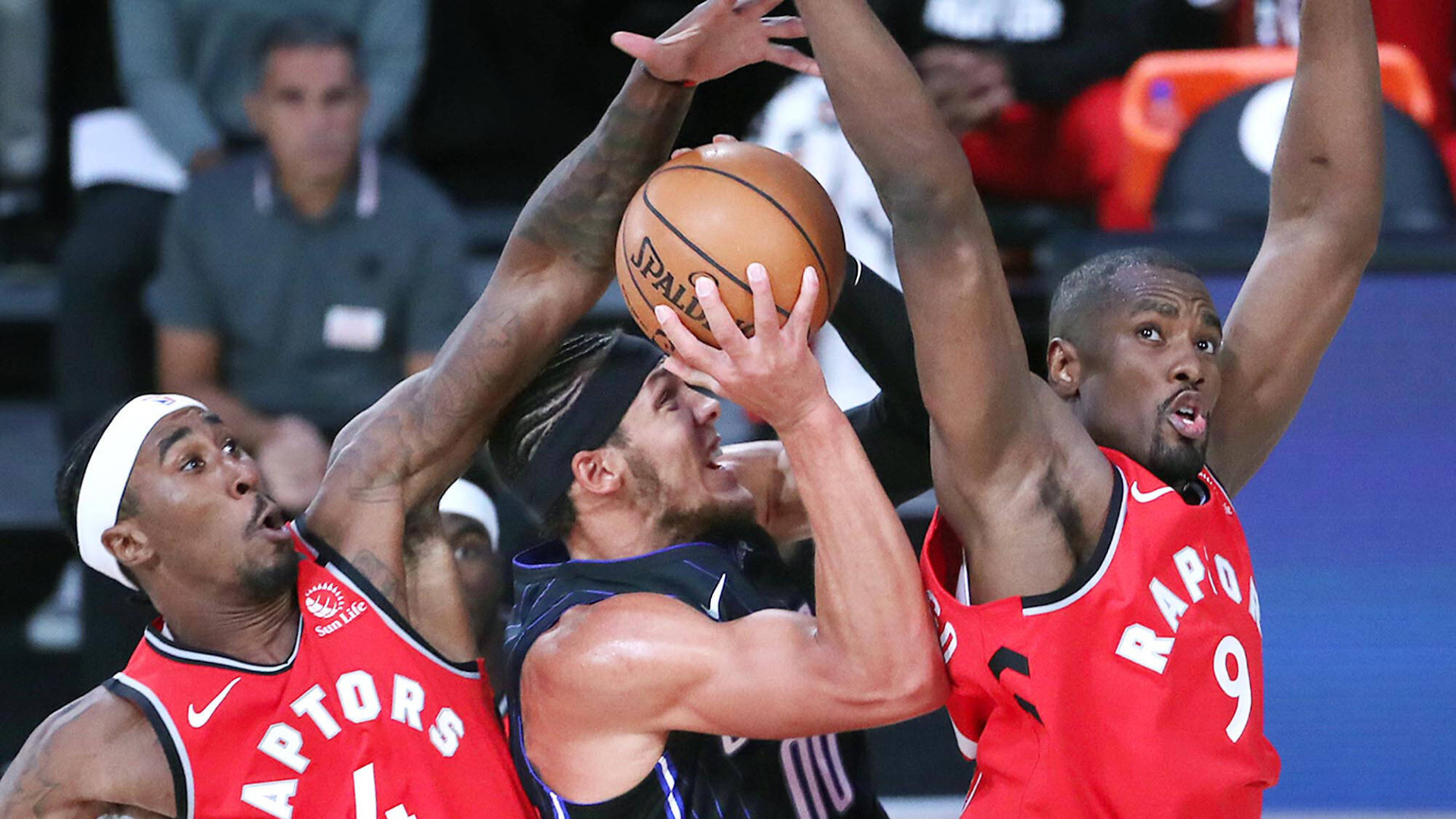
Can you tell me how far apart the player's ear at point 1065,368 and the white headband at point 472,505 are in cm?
167

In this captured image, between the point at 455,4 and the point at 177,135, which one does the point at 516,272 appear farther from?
the point at 455,4

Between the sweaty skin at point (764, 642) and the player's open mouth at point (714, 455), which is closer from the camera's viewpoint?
the sweaty skin at point (764, 642)

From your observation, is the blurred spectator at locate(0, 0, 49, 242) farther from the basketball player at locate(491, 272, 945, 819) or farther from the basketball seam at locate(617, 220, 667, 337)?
the basketball seam at locate(617, 220, 667, 337)

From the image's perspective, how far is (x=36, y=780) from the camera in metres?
3.30

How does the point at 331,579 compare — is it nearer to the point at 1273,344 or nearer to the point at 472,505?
the point at 472,505

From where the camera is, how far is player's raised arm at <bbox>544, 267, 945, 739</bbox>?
2967mm

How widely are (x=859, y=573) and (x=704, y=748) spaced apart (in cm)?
54

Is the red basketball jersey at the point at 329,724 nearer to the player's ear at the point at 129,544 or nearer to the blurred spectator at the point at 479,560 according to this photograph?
the player's ear at the point at 129,544

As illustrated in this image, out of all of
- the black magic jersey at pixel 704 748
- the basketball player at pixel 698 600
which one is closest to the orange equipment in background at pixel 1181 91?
the basketball player at pixel 698 600

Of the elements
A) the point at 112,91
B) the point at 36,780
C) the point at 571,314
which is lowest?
the point at 112,91

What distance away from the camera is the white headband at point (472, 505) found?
4426mm

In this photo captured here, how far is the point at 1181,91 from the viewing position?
6.76 m

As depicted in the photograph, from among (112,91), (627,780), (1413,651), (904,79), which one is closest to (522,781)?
(627,780)

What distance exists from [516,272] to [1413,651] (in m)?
3.21
